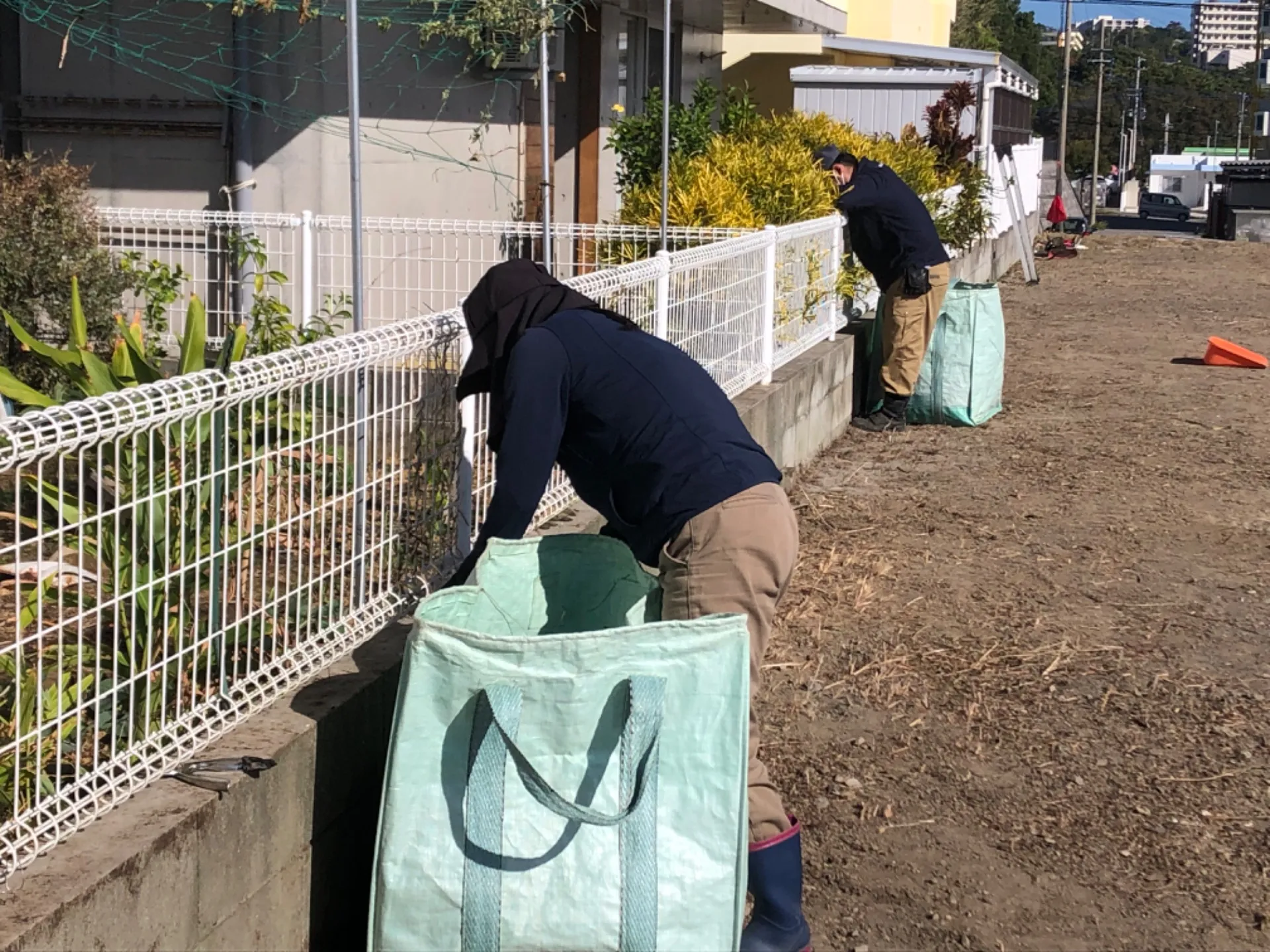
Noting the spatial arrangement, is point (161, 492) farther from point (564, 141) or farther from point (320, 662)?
point (564, 141)

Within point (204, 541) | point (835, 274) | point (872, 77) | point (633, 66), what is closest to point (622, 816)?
point (204, 541)

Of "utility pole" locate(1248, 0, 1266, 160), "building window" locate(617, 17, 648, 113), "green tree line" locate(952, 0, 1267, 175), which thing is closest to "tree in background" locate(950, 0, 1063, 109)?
"green tree line" locate(952, 0, 1267, 175)

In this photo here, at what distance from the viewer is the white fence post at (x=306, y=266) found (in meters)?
8.09

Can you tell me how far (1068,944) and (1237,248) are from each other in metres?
23.6

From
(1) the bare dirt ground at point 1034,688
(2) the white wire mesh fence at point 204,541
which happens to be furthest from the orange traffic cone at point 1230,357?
(2) the white wire mesh fence at point 204,541

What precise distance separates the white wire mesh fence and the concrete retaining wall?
0.06m

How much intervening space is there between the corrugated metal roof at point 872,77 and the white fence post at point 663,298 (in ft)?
45.2

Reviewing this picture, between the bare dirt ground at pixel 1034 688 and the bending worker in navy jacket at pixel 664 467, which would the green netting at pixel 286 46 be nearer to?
the bare dirt ground at pixel 1034 688

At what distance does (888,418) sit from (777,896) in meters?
6.51

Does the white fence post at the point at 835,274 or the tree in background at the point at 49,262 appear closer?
the tree in background at the point at 49,262

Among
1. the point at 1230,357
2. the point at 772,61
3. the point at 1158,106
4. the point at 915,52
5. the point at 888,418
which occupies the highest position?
the point at 1158,106

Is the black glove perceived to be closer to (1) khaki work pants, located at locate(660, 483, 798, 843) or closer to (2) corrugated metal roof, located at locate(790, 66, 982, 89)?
(1) khaki work pants, located at locate(660, 483, 798, 843)

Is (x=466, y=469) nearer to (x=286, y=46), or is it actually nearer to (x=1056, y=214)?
(x=286, y=46)

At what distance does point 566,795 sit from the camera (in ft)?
9.73
